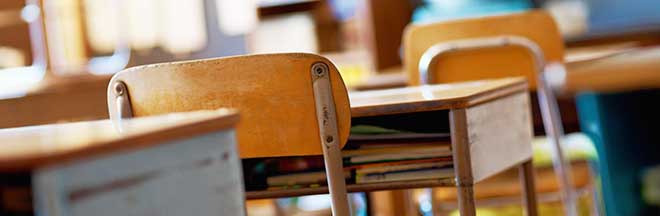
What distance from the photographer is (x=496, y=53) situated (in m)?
2.92

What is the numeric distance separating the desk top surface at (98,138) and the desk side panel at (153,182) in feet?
0.05

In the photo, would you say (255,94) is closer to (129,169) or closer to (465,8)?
(129,169)

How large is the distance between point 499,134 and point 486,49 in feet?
2.76

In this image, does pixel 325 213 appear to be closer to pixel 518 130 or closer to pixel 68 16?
pixel 68 16

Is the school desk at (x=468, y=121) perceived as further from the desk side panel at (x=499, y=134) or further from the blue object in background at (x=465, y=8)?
the blue object in background at (x=465, y=8)

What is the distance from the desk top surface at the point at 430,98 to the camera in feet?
6.08

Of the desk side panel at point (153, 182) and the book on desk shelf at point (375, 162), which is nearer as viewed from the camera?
the desk side panel at point (153, 182)

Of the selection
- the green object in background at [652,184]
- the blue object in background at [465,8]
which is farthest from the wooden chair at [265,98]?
the blue object in background at [465,8]

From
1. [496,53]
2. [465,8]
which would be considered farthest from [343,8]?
[496,53]

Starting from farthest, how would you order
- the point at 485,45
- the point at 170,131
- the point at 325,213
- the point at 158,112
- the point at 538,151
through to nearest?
1. the point at 325,213
2. the point at 538,151
3. the point at 485,45
4. the point at 158,112
5. the point at 170,131

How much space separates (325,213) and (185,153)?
11.3 feet

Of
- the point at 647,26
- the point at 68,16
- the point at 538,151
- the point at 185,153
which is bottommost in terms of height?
the point at 185,153

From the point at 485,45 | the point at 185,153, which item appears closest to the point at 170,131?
the point at 185,153

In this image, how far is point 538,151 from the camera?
3307mm
